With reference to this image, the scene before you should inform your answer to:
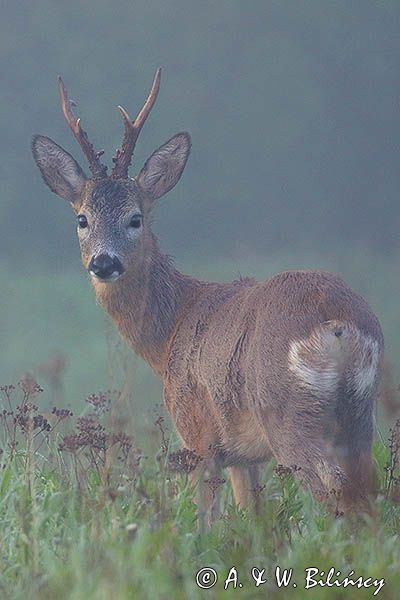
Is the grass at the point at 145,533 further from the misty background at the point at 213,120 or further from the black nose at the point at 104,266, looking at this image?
the misty background at the point at 213,120

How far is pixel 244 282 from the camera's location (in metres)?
7.72

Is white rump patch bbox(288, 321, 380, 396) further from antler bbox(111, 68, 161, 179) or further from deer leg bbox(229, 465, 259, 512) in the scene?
antler bbox(111, 68, 161, 179)

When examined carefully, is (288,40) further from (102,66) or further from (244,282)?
(244,282)

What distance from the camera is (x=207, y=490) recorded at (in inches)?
269

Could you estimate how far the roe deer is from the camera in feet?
20.2

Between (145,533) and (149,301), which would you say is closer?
(145,533)

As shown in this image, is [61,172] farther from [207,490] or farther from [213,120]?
[213,120]

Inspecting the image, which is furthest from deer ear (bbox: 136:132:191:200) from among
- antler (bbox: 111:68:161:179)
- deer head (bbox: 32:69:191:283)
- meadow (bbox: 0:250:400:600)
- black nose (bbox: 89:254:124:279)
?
meadow (bbox: 0:250:400:600)

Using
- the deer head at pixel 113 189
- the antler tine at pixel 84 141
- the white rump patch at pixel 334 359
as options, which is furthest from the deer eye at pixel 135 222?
the white rump patch at pixel 334 359

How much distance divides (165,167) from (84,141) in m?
0.67

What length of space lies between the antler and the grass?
169cm

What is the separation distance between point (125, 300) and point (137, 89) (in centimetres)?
1769

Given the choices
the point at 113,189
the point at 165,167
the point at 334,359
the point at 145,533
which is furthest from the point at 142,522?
the point at 165,167

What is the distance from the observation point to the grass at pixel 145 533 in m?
4.61
